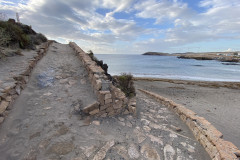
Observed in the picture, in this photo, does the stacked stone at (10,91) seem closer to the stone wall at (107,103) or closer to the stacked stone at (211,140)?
the stone wall at (107,103)

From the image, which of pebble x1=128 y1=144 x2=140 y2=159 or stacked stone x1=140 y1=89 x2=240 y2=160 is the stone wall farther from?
stacked stone x1=140 y1=89 x2=240 y2=160

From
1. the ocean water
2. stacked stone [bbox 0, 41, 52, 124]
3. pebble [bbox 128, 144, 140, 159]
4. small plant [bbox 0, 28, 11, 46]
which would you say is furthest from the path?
the ocean water

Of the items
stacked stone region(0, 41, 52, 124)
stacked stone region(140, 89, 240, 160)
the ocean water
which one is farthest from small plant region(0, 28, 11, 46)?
the ocean water

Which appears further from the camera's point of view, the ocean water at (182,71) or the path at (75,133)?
the ocean water at (182,71)

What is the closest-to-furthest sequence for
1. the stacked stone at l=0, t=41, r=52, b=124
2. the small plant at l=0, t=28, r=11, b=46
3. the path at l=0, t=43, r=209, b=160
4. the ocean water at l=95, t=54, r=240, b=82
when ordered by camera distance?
the path at l=0, t=43, r=209, b=160
the stacked stone at l=0, t=41, r=52, b=124
the small plant at l=0, t=28, r=11, b=46
the ocean water at l=95, t=54, r=240, b=82

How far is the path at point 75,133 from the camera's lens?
89.4 inches

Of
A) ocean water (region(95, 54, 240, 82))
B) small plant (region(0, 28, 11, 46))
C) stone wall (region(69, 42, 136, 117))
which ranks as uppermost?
small plant (region(0, 28, 11, 46))

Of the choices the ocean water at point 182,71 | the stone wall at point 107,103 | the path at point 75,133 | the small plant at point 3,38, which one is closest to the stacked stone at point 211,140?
the path at point 75,133

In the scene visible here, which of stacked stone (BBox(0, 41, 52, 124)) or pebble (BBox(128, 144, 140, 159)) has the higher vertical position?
stacked stone (BBox(0, 41, 52, 124))

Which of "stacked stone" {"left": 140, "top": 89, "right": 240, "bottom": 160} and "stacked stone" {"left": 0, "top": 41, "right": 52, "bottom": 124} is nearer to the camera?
"stacked stone" {"left": 140, "top": 89, "right": 240, "bottom": 160}

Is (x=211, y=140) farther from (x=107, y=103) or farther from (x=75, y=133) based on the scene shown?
(x=75, y=133)

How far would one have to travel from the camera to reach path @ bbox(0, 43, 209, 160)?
2.27 metres

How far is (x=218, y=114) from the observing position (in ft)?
22.4

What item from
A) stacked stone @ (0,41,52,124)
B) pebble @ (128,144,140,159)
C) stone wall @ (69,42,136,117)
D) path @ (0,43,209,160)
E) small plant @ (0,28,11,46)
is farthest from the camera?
small plant @ (0,28,11,46)
